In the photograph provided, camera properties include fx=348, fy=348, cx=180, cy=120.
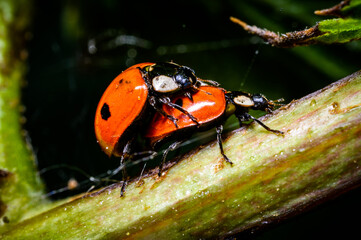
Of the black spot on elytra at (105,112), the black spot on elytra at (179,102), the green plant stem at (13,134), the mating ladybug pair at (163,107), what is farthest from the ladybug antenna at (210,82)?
the green plant stem at (13,134)

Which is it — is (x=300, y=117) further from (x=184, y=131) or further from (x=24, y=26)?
(x=24, y=26)

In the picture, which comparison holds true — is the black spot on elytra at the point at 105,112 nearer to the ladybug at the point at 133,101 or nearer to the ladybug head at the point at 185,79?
the ladybug at the point at 133,101

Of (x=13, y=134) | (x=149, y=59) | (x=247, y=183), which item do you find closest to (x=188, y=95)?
(x=247, y=183)

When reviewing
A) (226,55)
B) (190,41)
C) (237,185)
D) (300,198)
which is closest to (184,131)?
(237,185)

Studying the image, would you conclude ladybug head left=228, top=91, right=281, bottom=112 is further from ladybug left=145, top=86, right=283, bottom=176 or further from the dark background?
the dark background

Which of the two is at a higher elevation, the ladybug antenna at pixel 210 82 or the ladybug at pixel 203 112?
the ladybug antenna at pixel 210 82

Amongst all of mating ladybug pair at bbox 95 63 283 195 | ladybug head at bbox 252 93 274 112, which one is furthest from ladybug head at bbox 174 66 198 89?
ladybug head at bbox 252 93 274 112

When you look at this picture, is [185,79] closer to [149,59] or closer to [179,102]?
[179,102]
